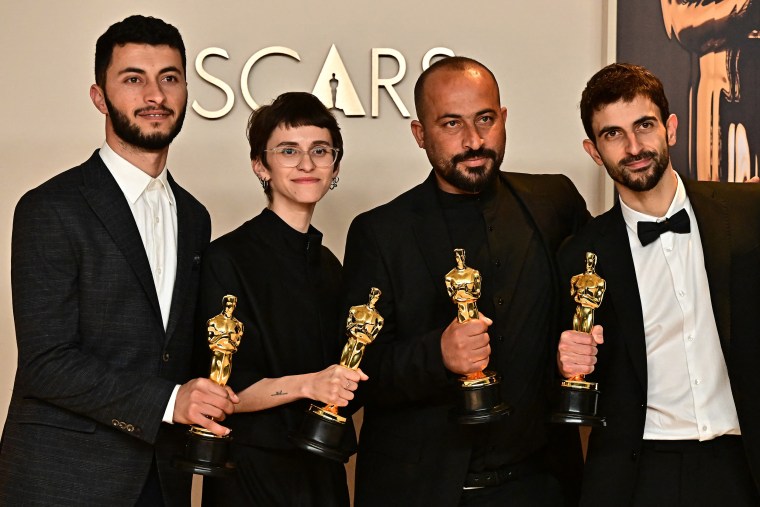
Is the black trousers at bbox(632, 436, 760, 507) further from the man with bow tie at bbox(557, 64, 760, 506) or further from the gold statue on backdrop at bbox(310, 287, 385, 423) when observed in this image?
the gold statue on backdrop at bbox(310, 287, 385, 423)

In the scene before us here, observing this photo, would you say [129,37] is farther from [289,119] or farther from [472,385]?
[472,385]

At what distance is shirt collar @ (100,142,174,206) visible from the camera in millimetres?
2855

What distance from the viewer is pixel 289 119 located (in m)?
3.06

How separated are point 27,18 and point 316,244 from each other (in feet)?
6.13

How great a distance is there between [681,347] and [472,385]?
0.63m

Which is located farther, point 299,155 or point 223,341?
point 299,155

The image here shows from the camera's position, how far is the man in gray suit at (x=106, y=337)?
8.64ft

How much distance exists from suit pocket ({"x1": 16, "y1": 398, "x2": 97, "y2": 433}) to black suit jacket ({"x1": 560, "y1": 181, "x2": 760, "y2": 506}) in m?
A: 1.37

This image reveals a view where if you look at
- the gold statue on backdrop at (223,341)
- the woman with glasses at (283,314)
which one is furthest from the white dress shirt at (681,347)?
the gold statue on backdrop at (223,341)

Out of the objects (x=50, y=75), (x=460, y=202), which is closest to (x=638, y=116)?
(x=460, y=202)

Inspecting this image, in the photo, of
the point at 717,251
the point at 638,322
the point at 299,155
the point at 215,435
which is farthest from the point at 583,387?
the point at 299,155

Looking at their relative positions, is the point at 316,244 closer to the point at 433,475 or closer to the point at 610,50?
the point at 433,475

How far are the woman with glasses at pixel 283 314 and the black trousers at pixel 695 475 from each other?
820 mm

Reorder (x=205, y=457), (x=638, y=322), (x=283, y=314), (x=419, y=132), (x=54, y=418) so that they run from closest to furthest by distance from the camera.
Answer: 1. (x=205, y=457)
2. (x=54, y=418)
3. (x=638, y=322)
4. (x=283, y=314)
5. (x=419, y=132)
